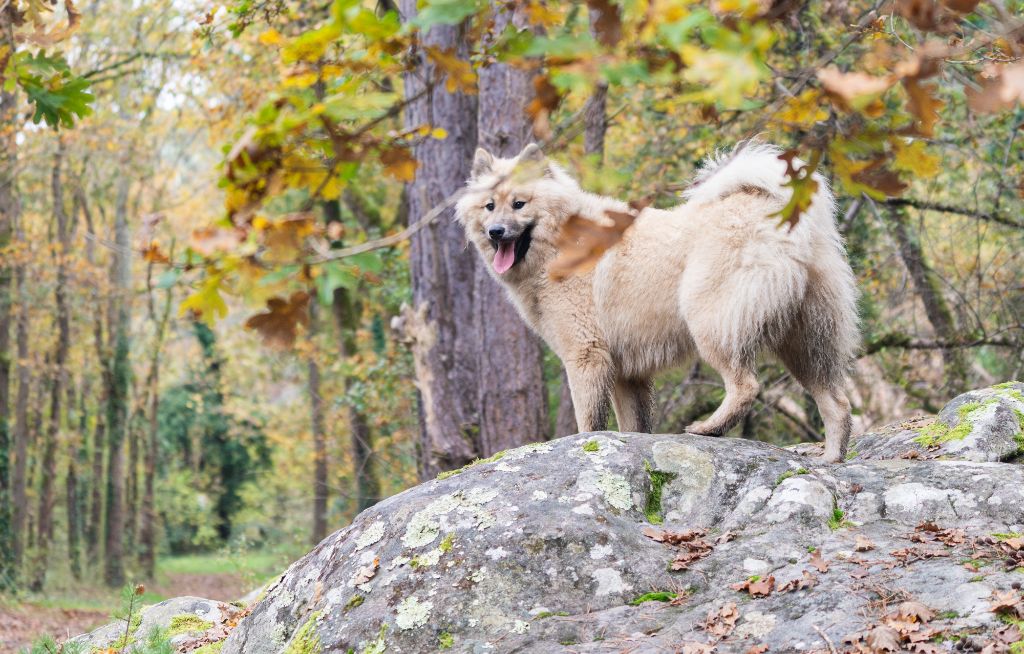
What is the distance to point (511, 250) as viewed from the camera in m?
6.93

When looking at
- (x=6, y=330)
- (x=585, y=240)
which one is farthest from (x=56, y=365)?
(x=585, y=240)

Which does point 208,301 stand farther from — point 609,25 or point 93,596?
point 93,596

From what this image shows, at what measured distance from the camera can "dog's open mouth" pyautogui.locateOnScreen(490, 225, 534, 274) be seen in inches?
272

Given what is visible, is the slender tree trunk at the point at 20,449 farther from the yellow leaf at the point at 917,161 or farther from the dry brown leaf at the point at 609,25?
the yellow leaf at the point at 917,161

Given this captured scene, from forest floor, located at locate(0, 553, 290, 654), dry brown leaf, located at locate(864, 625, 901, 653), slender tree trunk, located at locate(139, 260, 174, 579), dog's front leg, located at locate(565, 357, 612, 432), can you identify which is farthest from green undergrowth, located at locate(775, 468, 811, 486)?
slender tree trunk, located at locate(139, 260, 174, 579)

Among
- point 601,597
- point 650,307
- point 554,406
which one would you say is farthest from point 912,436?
point 554,406

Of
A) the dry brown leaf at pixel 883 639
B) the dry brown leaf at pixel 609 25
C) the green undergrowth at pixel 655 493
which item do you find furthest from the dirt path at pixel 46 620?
the dry brown leaf at pixel 609 25

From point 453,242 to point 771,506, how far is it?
624 cm

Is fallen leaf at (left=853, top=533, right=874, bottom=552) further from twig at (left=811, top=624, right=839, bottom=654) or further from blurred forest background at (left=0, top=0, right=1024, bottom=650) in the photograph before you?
blurred forest background at (left=0, top=0, right=1024, bottom=650)

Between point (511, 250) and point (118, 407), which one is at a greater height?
point (118, 407)

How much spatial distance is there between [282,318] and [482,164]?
16.7 ft

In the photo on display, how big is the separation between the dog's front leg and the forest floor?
4931 millimetres

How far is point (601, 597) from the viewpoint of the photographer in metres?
4.09

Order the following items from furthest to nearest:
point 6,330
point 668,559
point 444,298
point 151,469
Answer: point 151,469 < point 6,330 < point 444,298 < point 668,559
